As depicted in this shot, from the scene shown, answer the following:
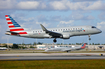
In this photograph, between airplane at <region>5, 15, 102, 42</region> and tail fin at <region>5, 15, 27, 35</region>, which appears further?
tail fin at <region>5, 15, 27, 35</region>

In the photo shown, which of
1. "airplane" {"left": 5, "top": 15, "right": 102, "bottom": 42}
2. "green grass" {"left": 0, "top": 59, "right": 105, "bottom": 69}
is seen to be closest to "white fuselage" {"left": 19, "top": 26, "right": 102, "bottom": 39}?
"airplane" {"left": 5, "top": 15, "right": 102, "bottom": 42}

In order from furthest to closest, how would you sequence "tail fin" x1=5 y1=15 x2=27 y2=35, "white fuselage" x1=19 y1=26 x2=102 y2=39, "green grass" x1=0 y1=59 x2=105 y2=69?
"tail fin" x1=5 y1=15 x2=27 y2=35 → "white fuselage" x1=19 y1=26 x2=102 y2=39 → "green grass" x1=0 y1=59 x2=105 y2=69

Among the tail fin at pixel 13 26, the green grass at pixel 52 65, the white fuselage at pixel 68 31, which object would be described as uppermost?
the tail fin at pixel 13 26

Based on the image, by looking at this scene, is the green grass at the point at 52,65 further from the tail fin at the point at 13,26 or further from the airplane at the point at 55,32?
the tail fin at the point at 13,26

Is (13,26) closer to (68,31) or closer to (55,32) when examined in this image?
(55,32)

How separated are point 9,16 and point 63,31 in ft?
72.8

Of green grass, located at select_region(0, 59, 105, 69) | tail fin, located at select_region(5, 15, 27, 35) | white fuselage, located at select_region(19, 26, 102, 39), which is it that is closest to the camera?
green grass, located at select_region(0, 59, 105, 69)

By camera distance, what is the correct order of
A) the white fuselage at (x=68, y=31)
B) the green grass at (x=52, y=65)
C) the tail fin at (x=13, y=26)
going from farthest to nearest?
the tail fin at (x=13, y=26), the white fuselage at (x=68, y=31), the green grass at (x=52, y=65)

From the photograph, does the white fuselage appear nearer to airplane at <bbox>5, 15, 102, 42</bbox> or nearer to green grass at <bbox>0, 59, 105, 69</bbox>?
airplane at <bbox>5, 15, 102, 42</bbox>

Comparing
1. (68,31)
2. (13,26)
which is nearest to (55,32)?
(68,31)

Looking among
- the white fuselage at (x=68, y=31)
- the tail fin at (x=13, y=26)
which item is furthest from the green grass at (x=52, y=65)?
the tail fin at (x=13, y=26)

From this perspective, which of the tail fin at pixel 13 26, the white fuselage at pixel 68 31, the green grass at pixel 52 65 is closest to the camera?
the green grass at pixel 52 65

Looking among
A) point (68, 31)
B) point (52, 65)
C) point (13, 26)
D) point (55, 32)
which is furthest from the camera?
point (13, 26)

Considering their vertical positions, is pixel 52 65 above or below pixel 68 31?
below
